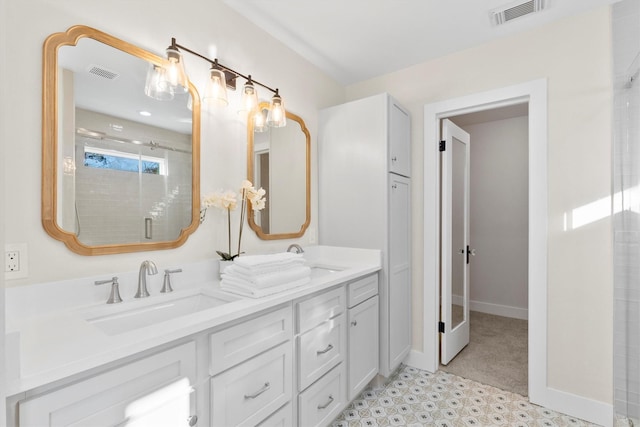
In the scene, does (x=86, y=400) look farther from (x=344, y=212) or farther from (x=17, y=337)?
(x=344, y=212)

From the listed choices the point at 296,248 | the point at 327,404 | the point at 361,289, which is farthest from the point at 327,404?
the point at 296,248

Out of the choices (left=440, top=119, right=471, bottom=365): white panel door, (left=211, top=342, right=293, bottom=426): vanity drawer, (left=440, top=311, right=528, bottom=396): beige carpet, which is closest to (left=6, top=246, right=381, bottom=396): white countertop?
(left=211, top=342, right=293, bottom=426): vanity drawer

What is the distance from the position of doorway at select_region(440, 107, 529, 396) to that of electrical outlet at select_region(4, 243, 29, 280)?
2.61 meters

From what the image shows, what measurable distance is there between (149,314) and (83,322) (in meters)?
0.29

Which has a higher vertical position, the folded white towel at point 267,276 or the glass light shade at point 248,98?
the glass light shade at point 248,98

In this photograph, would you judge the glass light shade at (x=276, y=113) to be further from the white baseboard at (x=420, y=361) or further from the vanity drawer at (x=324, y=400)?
the white baseboard at (x=420, y=361)

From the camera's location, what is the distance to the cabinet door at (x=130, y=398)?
811 millimetres

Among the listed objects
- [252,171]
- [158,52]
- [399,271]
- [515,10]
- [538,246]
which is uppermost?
[515,10]

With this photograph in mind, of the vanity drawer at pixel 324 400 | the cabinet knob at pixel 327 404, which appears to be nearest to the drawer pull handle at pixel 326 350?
the vanity drawer at pixel 324 400

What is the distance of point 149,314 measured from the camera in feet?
4.53

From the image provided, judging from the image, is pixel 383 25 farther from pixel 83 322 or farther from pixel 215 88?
pixel 83 322

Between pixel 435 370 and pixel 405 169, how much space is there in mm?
1626

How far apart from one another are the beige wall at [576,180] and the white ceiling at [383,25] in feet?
0.56

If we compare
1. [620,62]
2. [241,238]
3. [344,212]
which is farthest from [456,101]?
[241,238]
